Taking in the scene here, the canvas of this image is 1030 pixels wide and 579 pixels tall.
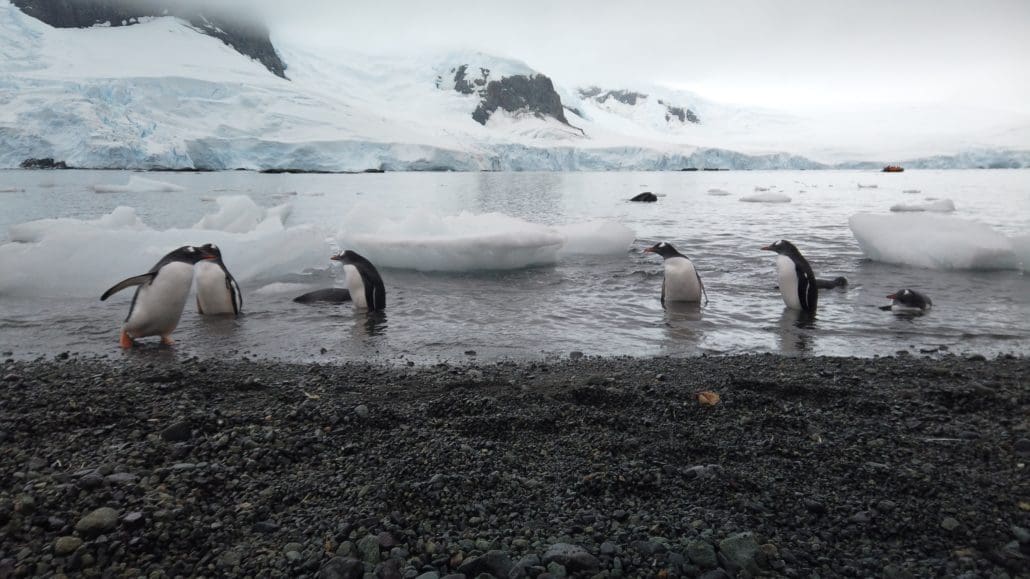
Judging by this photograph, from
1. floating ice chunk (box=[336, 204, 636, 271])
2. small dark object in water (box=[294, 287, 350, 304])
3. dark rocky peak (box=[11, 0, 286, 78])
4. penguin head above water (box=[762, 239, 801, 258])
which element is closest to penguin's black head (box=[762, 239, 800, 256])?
penguin head above water (box=[762, 239, 801, 258])

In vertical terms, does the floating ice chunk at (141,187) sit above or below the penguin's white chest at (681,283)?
above

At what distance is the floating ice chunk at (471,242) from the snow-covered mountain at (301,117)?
41270 millimetres

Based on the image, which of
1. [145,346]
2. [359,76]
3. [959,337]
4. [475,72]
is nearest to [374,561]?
[145,346]

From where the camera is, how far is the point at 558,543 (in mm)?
1841

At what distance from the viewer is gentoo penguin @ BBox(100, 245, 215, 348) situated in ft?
15.3

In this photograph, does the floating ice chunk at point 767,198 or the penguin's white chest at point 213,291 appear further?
the floating ice chunk at point 767,198

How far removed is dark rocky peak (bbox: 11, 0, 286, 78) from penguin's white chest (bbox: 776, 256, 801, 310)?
335ft

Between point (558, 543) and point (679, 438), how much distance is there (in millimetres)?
1003

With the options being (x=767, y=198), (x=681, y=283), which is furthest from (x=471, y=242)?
(x=767, y=198)

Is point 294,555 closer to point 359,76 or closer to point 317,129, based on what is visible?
point 317,129

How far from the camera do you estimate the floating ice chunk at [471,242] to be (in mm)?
8078

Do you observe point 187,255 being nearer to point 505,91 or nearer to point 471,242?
point 471,242

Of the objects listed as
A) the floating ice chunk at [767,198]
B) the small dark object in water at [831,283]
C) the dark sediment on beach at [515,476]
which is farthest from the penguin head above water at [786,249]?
the floating ice chunk at [767,198]

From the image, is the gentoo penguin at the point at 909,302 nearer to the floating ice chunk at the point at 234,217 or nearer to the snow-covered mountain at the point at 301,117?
the floating ice chunk at the point at 234,217
